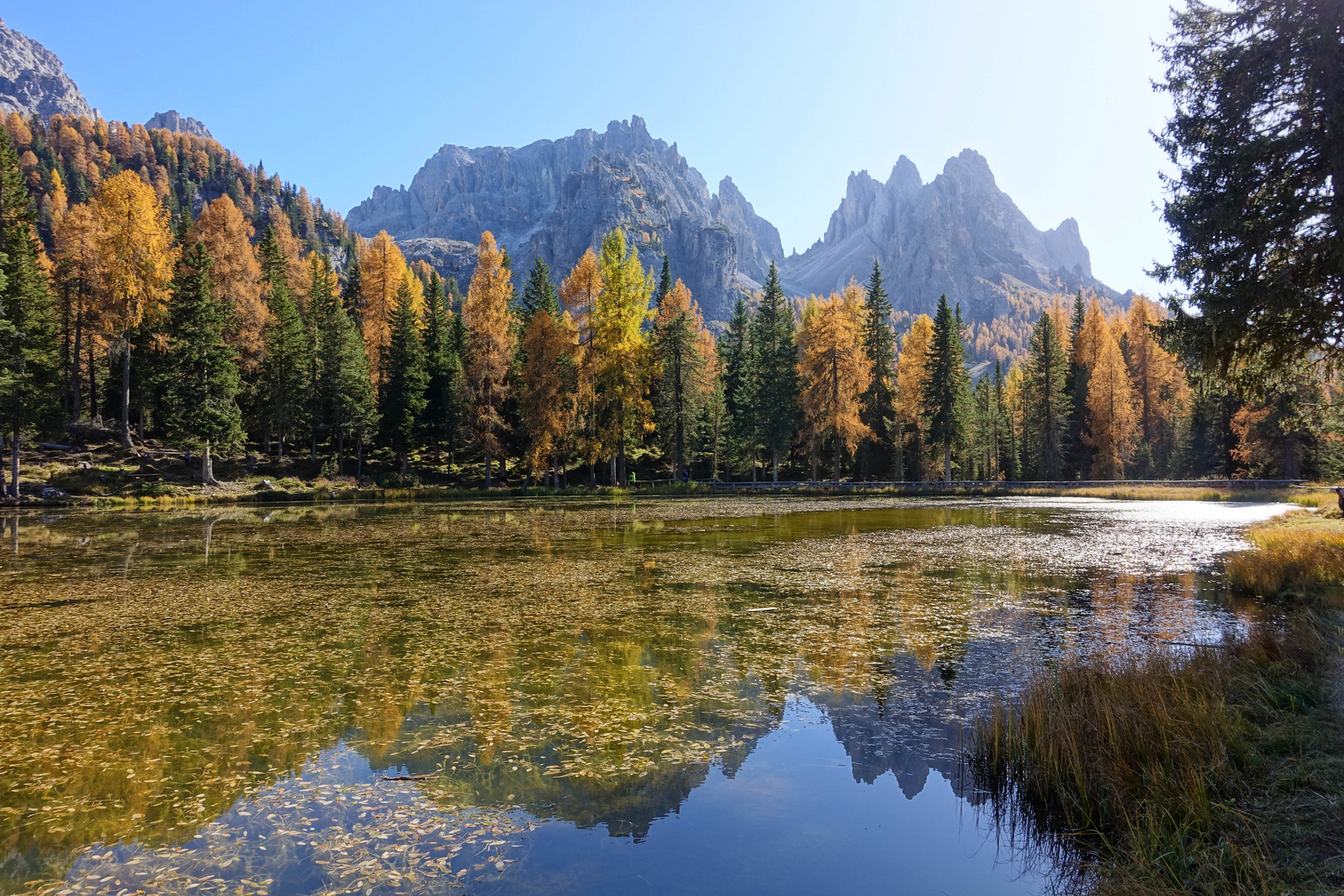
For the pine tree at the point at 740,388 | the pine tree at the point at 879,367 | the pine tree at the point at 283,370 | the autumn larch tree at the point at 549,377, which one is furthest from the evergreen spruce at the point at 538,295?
the pine tree at the point at 879,367

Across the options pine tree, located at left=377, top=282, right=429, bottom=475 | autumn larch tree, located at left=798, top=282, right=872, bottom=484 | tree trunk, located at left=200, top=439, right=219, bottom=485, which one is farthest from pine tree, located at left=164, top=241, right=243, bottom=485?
autumn larch tree, located at left=798, top=282, right=872, bottom=484

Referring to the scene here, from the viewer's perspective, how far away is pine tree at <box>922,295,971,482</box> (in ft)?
174

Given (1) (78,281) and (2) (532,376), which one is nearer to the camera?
(2) (532,376)

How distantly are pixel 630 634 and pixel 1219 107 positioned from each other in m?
15.6

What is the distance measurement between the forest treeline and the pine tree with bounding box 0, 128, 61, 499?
0.16m

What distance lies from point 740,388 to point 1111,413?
29989 millimetres

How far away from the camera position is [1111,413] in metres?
56.2

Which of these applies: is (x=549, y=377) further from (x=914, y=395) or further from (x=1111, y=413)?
(x=1111, y=413)

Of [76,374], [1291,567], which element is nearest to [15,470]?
[76,374]

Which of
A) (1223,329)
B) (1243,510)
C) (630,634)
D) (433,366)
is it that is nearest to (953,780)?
(630,634)

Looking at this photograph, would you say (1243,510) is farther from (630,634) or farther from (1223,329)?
(630,634)

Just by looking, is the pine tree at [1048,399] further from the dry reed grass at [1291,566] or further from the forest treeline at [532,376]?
the dry reed grass at [1291,566]

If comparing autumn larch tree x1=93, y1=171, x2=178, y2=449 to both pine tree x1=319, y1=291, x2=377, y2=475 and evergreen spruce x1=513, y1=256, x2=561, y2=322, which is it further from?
evergreen spruce x1=513, y1=256, x2=561, y2=322

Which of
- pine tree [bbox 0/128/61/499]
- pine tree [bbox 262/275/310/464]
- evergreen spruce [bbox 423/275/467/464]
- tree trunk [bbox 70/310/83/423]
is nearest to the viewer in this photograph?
pine tree [bbox 0/128/61/499]
